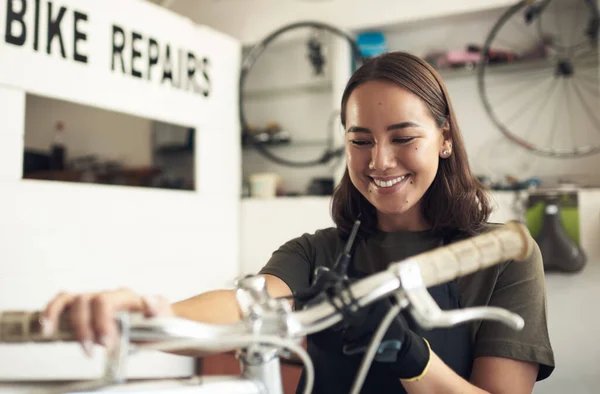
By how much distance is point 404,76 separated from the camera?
3.32 feet

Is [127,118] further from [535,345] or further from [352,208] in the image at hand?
[535,345]

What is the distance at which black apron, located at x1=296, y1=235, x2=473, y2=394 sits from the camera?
944mm

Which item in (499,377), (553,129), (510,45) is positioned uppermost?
(510,45)

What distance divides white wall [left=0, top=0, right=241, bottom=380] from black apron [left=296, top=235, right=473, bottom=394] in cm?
71

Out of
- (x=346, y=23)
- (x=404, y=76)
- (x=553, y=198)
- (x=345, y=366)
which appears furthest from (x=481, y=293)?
(x=346, y=23)

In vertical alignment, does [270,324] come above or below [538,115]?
below

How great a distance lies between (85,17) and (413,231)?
174 centimetres

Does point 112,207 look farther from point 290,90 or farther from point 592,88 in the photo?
point 592,88

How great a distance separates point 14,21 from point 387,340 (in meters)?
1.86

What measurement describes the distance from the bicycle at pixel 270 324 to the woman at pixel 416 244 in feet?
0.49

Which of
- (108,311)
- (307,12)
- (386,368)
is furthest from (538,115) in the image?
(108,311)

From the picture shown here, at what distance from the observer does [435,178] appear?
113 cm

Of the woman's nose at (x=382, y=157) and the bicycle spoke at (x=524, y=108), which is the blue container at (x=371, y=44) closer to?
the bicycle spoke at (x=524, y=108)

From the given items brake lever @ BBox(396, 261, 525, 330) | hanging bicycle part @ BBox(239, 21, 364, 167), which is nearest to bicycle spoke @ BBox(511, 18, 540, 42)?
hanging bicycle part @ BBox(239, 21, 364, 167)
